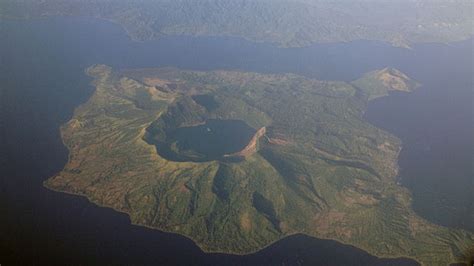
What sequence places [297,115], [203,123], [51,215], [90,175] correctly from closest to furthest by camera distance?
1. [51,215]
2. [90,175]
3. [203,123]
4. [297,115]

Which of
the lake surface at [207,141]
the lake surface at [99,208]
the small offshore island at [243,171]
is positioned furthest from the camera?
the lake surface at [207,141]

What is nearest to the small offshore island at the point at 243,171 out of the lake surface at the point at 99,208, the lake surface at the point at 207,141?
the lake surface at the point at 207,141

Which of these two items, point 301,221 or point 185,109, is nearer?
point 301,221

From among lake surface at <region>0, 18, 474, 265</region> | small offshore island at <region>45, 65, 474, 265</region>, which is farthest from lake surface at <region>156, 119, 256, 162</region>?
lake surface at <region>0, 18, 474, 265</region>

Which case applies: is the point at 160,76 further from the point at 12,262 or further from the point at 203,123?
the point at 12,262

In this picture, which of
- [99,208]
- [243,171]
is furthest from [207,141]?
[99,208]

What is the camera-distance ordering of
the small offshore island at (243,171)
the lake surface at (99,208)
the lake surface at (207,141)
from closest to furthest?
the lake surface at (99,208)
the small offshore island at (243,171)
the lake surface at (207,141)

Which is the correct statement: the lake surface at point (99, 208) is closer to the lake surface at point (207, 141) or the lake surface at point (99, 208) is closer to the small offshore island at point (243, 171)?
the small offshore island at point (243, 171)

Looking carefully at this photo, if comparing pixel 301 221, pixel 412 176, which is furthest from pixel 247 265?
pixel 412 176
